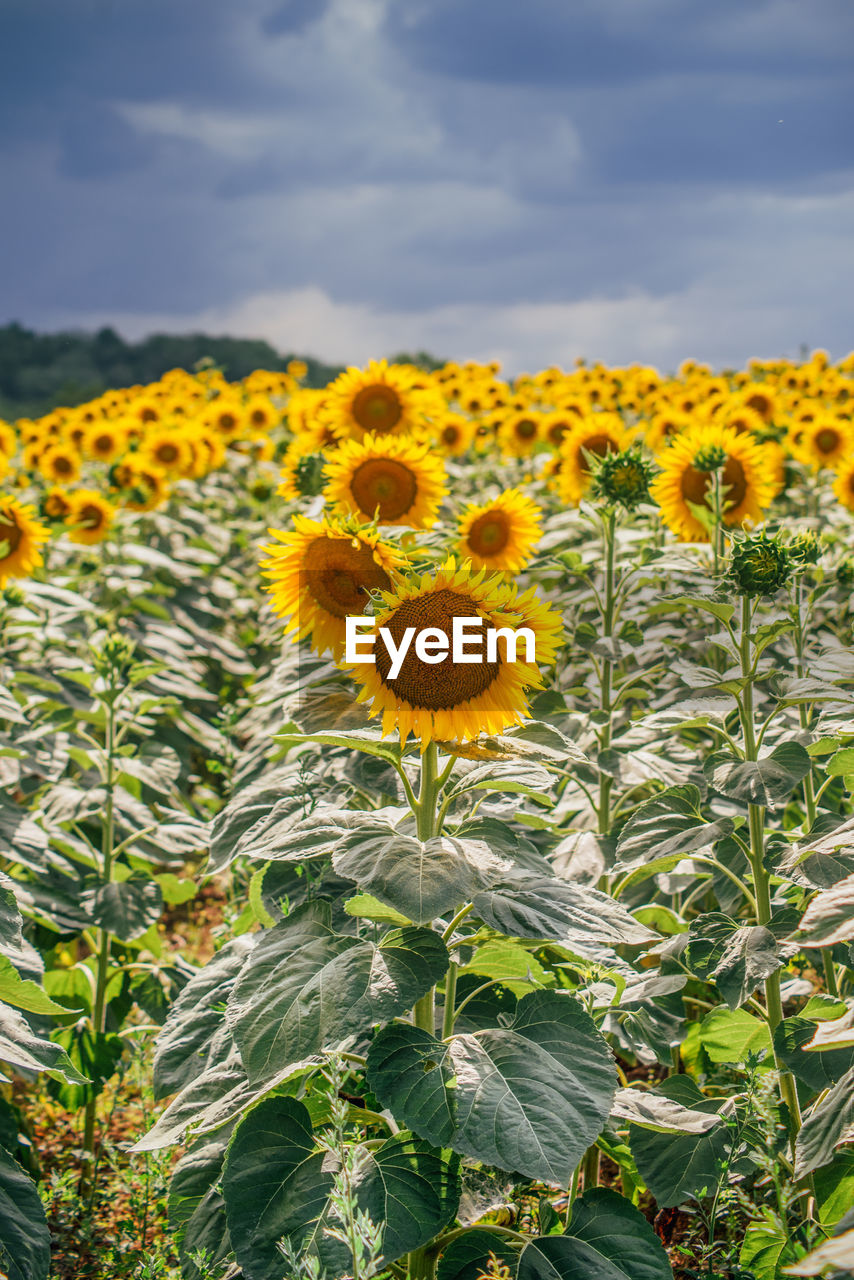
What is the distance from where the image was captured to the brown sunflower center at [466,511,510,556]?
3191mm

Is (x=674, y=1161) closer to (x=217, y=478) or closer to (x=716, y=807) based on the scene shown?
(x=716, y=807)

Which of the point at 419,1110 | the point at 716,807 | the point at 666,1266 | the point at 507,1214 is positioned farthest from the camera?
the point at 716,807

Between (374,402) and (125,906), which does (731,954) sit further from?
(374,402)

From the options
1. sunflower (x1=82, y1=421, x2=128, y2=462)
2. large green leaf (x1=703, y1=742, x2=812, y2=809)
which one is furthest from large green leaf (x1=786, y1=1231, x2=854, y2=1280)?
sunflower (x1=82, y1=421, x2=128, y2=462)

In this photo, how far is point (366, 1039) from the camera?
208 centimetres

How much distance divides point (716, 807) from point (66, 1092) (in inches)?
74.8

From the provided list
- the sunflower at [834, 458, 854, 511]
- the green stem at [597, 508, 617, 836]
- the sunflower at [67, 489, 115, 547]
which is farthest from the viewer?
the sunflower at [67, 489, 115, 547]

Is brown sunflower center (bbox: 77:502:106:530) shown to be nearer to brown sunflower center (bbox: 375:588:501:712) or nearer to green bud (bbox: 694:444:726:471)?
green bud (bbox: 694:444:726:471)

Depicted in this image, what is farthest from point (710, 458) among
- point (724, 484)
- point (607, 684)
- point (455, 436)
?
point (455, 436)

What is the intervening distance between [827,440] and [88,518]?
4.45 meters

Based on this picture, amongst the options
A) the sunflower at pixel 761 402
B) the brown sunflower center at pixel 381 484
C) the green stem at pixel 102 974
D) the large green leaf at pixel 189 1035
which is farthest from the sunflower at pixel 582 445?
the sunflower at pixel 761 402

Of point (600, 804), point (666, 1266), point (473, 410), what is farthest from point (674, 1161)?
point (473, 410)

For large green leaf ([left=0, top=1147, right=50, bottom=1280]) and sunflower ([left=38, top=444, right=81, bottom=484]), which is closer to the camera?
large green leaf ([left=0, top=1147, right=50, bottom=1280])

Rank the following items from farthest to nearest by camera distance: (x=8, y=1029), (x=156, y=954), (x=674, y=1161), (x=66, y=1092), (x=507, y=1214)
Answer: (x=156, y=954) < (x=66, y=1092) < (x=507, y=1214) < (x=674, y=1161) < (x=8, y=1029)
